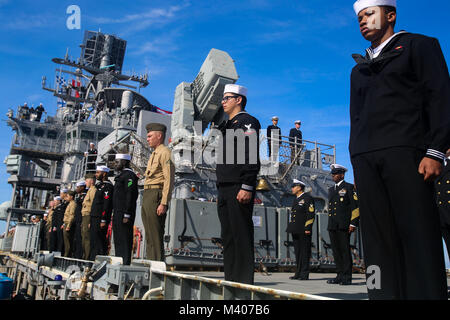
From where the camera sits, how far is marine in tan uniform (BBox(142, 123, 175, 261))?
4207 millimetres

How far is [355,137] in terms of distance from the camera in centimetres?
193

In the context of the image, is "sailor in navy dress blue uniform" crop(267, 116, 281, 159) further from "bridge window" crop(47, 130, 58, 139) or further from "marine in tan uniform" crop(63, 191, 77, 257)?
"bridge window" crop(47, 130, 58, 139)

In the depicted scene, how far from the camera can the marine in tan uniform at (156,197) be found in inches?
166

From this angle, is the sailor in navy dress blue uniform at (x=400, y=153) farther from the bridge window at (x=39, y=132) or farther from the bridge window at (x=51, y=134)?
the bridge window at (x=39, y=132)

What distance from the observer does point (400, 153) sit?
5.61ft

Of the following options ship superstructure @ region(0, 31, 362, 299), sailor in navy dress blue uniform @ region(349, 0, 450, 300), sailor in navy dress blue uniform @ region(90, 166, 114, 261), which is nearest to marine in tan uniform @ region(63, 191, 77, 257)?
ship superstructure @ region(0, 31, 362, 299)

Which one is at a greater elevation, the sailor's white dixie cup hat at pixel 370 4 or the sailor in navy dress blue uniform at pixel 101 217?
the sailor's white dixie cup hat at pixel 370 4

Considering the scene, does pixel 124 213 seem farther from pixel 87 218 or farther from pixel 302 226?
pixel 302 226

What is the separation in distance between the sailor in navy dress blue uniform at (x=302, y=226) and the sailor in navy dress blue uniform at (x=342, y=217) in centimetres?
42

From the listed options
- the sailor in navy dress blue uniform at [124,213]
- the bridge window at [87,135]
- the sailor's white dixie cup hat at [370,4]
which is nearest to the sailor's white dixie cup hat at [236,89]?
the sailor's white dixie cup hat at [370,4]

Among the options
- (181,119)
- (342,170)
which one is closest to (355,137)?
(342,170)

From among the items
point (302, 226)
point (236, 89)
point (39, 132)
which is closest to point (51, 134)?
point (39, 132)

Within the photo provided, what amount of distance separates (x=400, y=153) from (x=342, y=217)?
3.87m
